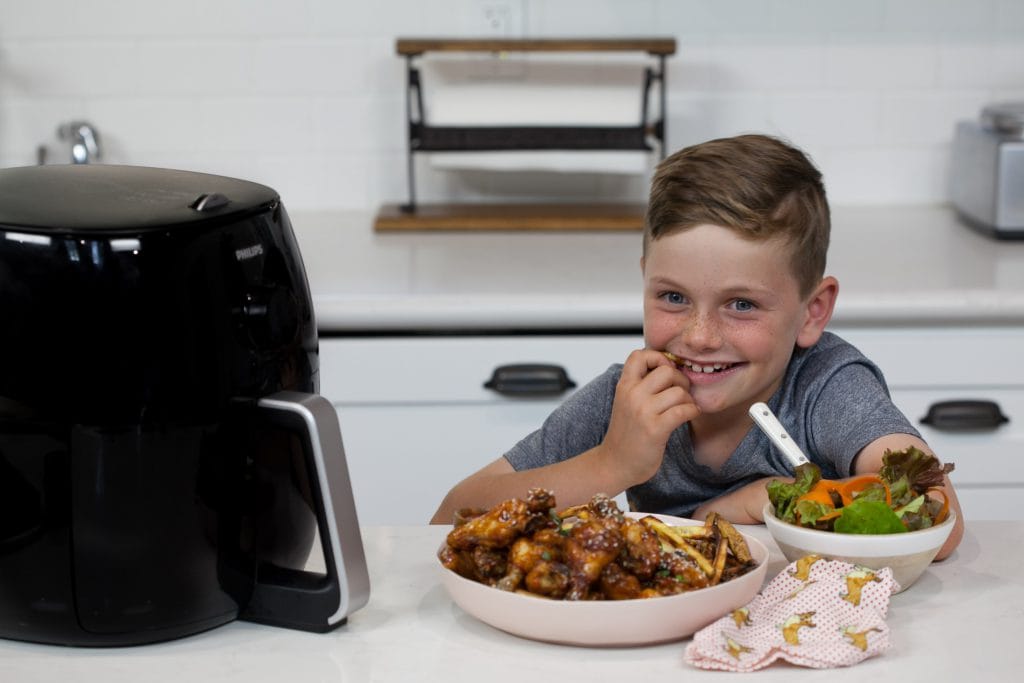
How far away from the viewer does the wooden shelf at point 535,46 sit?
2.41 meters

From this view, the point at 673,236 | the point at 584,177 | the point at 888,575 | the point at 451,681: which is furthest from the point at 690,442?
the point at 584,177

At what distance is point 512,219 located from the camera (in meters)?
2.45

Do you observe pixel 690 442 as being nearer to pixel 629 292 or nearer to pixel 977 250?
pixel 629 292

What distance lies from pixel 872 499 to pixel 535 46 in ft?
5.38

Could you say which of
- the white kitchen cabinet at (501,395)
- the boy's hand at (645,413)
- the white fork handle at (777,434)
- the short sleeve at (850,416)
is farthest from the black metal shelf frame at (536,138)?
the white fork handle at (777,434)

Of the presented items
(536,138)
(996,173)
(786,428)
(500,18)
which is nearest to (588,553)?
(786,428)

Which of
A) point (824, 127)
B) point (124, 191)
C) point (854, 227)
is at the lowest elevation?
point (854, 227)

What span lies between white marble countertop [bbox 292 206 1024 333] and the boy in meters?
0.63

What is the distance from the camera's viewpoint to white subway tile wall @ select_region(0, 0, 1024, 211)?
8.41ft

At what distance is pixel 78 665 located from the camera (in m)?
0.83

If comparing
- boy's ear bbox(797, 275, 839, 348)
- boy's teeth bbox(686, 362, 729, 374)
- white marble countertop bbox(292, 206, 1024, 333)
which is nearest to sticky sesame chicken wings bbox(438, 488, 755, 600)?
boy's teeth bbox(686, 362, 729, 374)

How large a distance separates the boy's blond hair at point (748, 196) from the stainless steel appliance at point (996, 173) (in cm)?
116

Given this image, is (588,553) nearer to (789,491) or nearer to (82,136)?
(789,491)

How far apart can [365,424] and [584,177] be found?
2.84 feet
